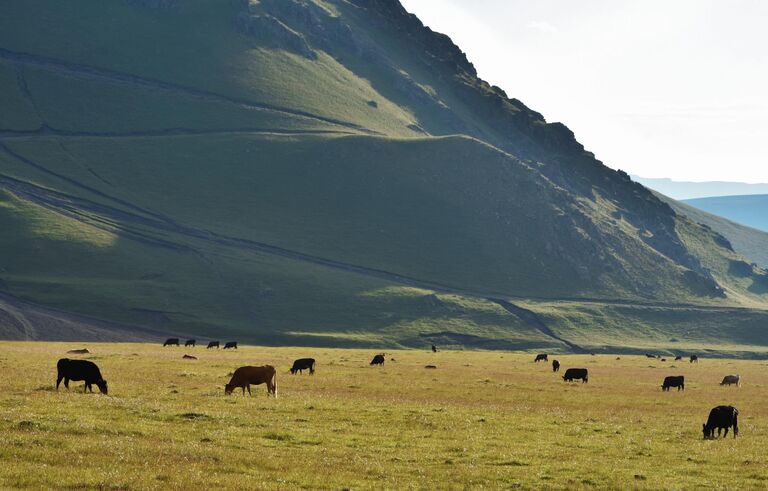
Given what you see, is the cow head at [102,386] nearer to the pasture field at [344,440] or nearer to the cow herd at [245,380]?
the cow herd at [245,380]

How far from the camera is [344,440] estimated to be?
30.9m

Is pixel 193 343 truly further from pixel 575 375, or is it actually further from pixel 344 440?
pixel 344 440

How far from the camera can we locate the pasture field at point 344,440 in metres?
24.3

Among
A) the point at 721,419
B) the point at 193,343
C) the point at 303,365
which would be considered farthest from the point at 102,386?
the point at 193,343

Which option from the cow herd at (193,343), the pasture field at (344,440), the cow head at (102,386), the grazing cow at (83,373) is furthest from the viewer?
the cow herd at (193,343)

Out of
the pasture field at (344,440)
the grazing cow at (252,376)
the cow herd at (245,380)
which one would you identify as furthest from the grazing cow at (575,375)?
the grazing cow at (252,376)

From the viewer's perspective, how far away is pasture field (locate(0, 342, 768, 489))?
79.8ft

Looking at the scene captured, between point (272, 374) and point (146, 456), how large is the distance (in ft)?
64.3

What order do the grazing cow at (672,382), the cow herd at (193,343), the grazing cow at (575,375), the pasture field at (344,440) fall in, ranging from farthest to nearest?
the cow herd at (193,343)
the grazing cow at (575,375)
the grazing cow at (672,382)
the pasture field at (344,440)

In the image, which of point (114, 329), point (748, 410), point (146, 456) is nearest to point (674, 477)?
point (146, 456)

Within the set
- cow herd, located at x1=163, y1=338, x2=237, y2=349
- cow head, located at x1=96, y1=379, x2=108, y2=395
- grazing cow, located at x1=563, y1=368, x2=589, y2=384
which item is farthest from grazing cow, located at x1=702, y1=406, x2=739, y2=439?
cow herd, located at x1=163, y1=338, x2=237, y2=349

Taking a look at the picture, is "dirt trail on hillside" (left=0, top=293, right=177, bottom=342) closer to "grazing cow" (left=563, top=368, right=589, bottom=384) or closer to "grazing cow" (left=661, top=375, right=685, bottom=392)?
"grazing cow" (left=563, top=368, right=589, bottom=384)

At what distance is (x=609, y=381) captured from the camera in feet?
245

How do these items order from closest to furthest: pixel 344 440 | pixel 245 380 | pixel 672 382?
pixel 344 440 < pixel 245 380 < pixel 672 382
